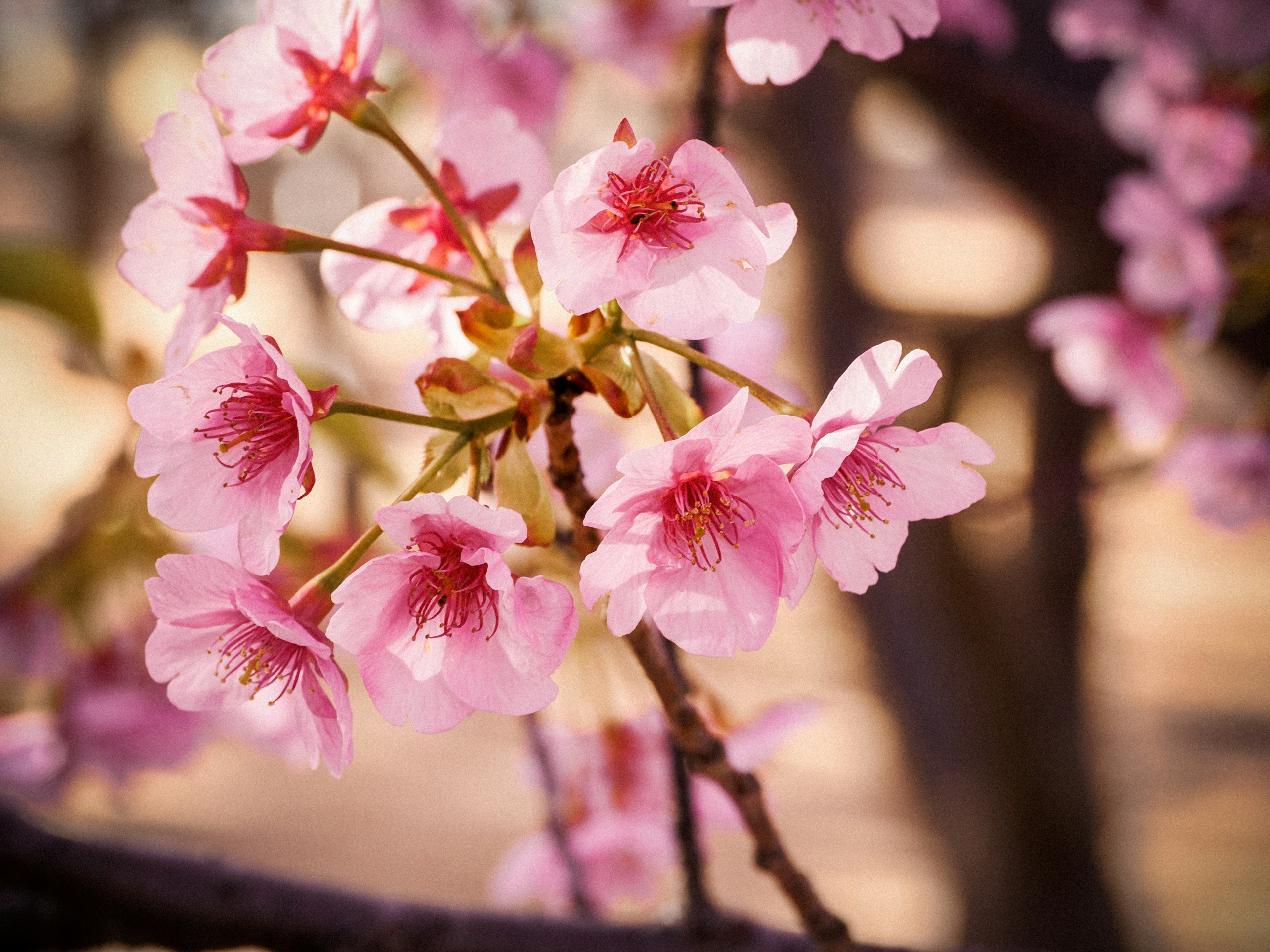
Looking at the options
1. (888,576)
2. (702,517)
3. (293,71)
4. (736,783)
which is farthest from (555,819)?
(888,576)

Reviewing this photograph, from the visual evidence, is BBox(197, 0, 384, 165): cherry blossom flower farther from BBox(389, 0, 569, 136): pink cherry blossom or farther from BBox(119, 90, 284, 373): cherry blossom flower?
BBox(389, 0, 569, 136): pink cherry blossom

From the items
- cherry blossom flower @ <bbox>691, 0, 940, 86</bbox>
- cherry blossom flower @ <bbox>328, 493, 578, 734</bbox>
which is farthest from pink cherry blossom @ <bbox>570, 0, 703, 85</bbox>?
cherry blossom flower @ <bbox>328, 493, 578, 734</bbox>

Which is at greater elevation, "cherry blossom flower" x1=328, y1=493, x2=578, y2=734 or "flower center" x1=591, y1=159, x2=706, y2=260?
"flower center" x1=591, y1=159, x2=706, y2=260

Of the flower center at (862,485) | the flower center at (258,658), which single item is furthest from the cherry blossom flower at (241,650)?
the flower center at (862,485)

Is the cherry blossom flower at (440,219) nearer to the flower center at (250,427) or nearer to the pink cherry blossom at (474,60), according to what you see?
the flower center at (250,427)

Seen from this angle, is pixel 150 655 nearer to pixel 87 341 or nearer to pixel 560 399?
pixel 560 399

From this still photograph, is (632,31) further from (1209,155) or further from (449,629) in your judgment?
(449,629)
